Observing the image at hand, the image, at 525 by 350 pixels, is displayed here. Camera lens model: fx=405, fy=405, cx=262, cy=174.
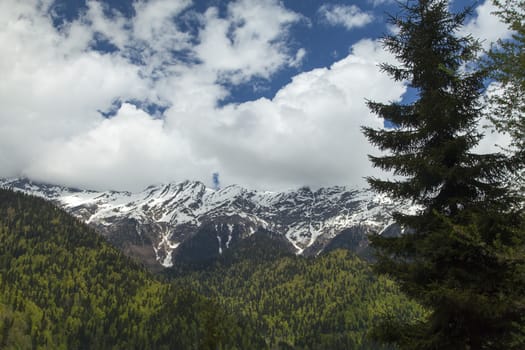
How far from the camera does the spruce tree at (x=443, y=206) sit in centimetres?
1451

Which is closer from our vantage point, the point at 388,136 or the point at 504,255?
the point at 504,255

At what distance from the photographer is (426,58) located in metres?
18.9

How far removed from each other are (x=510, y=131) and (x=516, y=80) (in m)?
1.45

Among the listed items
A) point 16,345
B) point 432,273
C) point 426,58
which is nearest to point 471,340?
point 432,273

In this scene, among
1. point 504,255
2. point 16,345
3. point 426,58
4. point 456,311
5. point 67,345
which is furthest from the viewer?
point 67,345

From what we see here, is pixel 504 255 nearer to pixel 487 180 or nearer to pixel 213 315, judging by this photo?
pixel 487 180

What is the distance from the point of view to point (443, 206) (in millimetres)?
17500

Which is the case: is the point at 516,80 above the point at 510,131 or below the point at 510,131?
above

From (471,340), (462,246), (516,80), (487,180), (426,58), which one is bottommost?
(471,340)

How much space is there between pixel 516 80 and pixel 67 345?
228 metres

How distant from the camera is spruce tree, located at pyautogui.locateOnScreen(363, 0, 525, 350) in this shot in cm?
1451

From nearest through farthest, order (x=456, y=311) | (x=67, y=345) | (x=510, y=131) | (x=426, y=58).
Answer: (x=510, y=131) < (x=456, y=311) < (x=426, y=58) < (x=67, y=345)

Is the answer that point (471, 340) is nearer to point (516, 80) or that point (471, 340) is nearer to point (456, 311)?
point (456, 311)

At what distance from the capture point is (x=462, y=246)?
1538 cm
